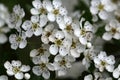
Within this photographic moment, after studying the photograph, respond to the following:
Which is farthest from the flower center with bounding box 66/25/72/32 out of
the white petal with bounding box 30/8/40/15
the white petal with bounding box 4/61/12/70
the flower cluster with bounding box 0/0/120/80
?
the white petal with bounding box 4/61/12/70

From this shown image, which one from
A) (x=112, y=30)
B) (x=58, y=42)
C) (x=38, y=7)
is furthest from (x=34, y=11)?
(x=112, y=30)

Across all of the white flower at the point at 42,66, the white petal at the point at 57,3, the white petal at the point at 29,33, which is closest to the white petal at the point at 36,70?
the white flower at the point at 42,66

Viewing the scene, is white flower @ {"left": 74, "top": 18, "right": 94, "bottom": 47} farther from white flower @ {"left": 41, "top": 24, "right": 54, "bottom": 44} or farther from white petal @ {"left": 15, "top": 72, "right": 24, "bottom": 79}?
white petal @ {"left": 15, "top": 72, "right": 24, "bottom": 79}

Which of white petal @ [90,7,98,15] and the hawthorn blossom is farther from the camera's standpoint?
white petal @ [90,7,98,15]

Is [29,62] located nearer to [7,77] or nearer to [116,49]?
[7,77]

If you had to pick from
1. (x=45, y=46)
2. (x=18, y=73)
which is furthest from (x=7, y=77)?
(x=45, y=46)

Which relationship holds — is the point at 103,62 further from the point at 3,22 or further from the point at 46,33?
the point at 3,22
